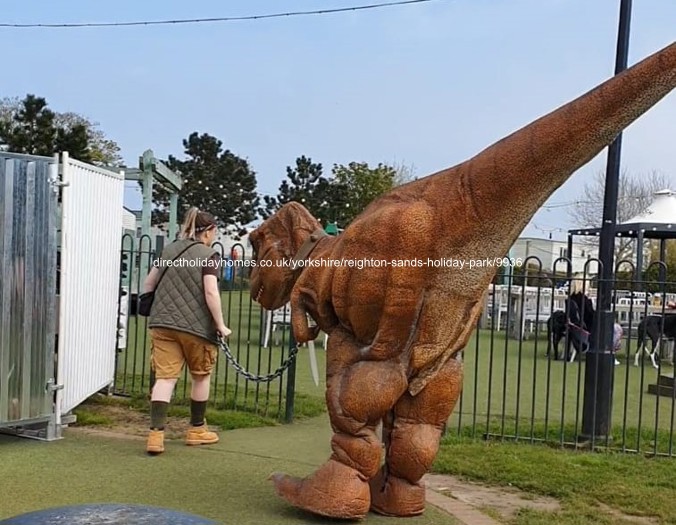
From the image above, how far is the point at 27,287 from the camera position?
5625 millimetres

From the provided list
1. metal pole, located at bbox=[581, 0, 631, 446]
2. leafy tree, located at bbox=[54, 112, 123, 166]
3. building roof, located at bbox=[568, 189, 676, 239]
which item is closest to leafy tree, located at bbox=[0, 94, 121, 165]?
leafy tree, located at bbox=[54, 112, 123, 166]

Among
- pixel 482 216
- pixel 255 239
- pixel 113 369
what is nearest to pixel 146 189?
pixel 113 369

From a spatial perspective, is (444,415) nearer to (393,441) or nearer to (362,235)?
(393,441)

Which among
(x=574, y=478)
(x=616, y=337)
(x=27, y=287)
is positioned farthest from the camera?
(x=616, y=337)

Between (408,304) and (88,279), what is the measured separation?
3341 mm

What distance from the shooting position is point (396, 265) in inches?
155

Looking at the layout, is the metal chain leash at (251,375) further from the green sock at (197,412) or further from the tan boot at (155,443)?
the tan boot at (155,443)

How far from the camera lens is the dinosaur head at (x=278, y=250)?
15.6 feet

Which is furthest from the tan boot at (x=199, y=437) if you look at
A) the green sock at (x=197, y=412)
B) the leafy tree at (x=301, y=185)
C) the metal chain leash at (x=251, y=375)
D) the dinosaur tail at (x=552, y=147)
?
the leafy tree at (x=301, y=185)

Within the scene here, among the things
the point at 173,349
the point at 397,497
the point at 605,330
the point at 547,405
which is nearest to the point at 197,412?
the point at 173,349

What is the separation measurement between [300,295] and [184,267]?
61.2 inches

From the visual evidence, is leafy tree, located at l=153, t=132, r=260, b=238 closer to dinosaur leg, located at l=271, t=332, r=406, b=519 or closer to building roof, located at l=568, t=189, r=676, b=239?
building roof, located at l=568, t=189, r=676, b=239

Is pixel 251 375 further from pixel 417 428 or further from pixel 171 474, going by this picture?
pixel 417 428

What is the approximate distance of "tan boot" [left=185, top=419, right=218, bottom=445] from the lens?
19.5 feet
